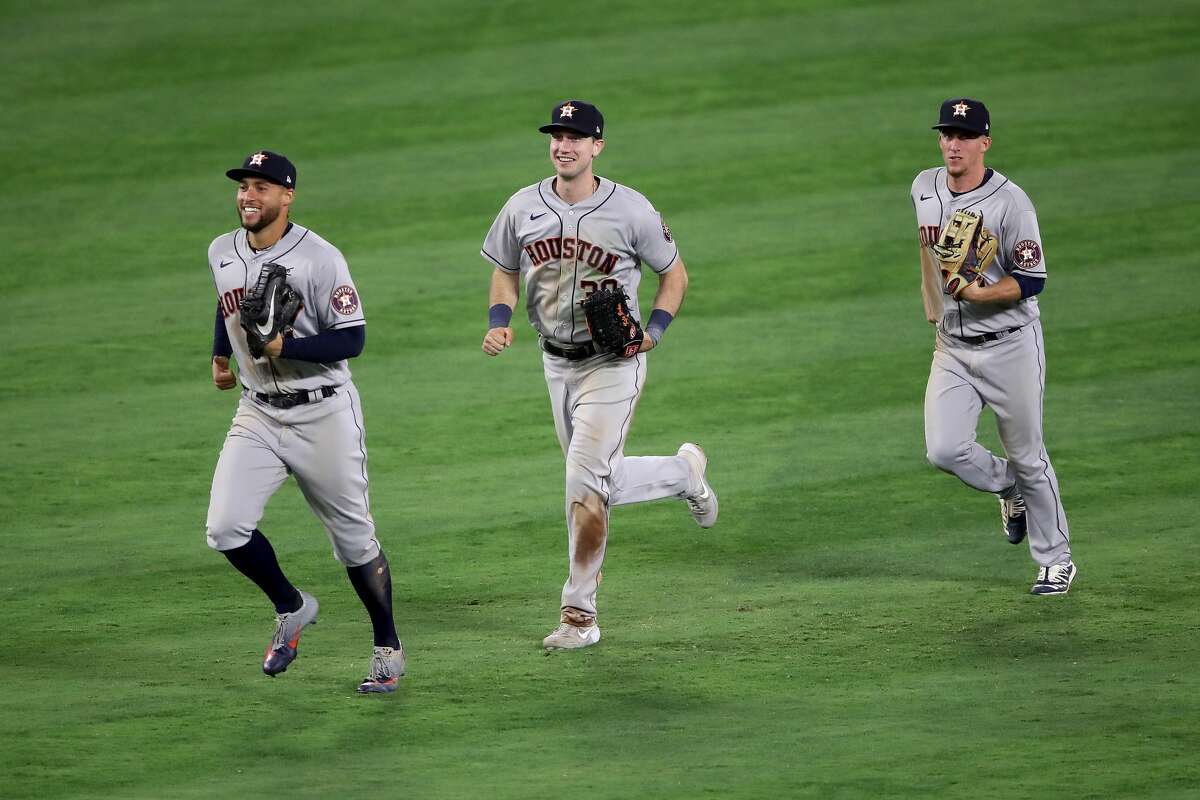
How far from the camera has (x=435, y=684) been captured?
644 centimetres

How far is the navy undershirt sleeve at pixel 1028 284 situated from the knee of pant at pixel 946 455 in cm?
67

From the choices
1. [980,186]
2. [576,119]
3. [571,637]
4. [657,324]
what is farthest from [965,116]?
[571,637]

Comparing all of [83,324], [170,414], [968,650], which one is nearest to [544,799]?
[968,650]

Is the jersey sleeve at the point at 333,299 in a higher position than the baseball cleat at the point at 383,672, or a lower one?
higher

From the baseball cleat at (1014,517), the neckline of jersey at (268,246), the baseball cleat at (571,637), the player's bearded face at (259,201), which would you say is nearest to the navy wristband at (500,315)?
the neckline of jersey at (268,246)

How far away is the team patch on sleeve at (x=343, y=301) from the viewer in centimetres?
635

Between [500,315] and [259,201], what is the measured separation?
3.88ft

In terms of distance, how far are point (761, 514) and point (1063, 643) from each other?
7.20 feet

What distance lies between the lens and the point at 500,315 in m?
7.18

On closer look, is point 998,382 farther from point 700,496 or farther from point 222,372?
point 222,372

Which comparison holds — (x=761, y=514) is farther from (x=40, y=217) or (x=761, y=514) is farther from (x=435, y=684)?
(x=40, y=217)

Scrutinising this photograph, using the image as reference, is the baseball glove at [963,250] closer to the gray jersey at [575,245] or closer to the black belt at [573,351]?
the gray jersey at [575,245]

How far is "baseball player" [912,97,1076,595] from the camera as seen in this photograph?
7398 mm

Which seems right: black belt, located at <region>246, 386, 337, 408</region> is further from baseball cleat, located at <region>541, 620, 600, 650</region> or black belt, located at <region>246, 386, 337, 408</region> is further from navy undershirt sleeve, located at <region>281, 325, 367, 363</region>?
baseball cleat, located at <region>541, 620, 600, 650</region>
